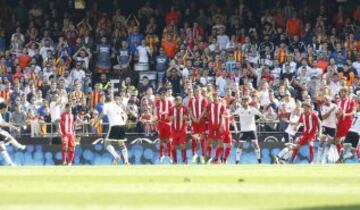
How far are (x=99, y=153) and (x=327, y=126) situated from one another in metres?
6.53

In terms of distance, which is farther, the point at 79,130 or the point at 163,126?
the point at 79,130

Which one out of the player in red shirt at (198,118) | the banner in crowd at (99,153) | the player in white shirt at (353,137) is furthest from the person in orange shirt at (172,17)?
the player in white shirt at (353,137)

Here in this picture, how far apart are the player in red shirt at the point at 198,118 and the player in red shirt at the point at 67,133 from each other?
336 centimetres

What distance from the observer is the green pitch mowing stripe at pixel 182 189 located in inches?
561

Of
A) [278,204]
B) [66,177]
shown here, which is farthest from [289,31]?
[278,204]

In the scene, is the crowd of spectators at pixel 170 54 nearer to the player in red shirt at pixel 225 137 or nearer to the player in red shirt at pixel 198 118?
the player in red shirt at pixel 198 118

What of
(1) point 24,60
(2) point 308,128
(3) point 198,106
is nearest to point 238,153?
(3) point 198,106

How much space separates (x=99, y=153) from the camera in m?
31.2

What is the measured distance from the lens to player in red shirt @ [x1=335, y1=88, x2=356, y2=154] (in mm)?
29797

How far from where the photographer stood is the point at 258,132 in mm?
31625

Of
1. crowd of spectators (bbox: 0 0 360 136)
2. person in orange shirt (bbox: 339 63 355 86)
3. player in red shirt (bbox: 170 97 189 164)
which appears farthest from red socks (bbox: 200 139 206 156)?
person in orange shirt (bbox: 339 63 355 86)

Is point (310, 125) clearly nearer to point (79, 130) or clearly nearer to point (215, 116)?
point (215, 116)

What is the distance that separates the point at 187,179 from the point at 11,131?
45.2 ft

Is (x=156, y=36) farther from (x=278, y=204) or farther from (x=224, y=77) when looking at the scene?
(x=278, y=204)
